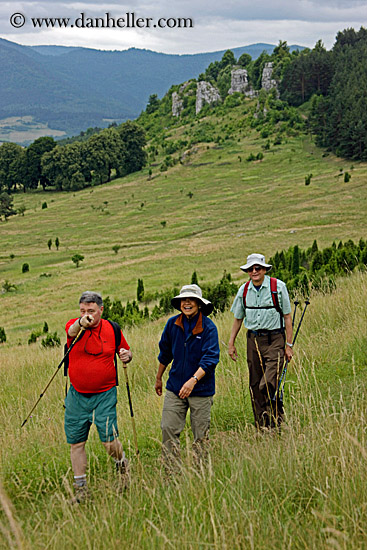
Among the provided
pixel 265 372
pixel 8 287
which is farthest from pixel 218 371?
pixel 8 287

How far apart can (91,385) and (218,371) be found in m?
3.52

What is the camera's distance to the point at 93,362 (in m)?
4.64

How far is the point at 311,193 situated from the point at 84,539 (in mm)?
51958

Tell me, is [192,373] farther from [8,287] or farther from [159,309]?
[8,287]

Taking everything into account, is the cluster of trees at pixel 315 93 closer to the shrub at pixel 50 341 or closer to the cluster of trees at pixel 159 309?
the cluster of trees at pixel 159 309

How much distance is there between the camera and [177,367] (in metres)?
4.85

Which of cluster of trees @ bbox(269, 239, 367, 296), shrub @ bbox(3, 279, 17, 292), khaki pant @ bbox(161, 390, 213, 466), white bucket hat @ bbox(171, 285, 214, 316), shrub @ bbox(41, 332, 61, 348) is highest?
white bucket hat @ bbox(171, 285, 214, 316)

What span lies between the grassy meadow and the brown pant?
0.82ft

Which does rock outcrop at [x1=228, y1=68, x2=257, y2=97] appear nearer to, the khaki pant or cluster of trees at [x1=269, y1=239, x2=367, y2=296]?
cluster of trees at [x1=269, y1=239, x2=367, y2=296]

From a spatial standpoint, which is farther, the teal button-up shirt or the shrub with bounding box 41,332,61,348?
the shrub with bounding box 41,332,61,348

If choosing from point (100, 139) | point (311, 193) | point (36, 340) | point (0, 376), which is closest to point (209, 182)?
point (311, 193)

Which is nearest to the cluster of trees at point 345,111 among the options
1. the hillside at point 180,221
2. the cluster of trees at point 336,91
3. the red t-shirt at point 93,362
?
the cluster of trees at point 336,91

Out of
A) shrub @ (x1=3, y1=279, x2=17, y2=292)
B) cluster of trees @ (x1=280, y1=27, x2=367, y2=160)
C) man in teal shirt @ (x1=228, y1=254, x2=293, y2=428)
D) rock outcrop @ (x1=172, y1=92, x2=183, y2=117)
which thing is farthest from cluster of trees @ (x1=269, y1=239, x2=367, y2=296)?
rock outcrop @ (x1=172, y1=92, x2=183, y2=117)

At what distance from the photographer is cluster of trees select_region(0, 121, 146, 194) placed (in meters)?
91.9
